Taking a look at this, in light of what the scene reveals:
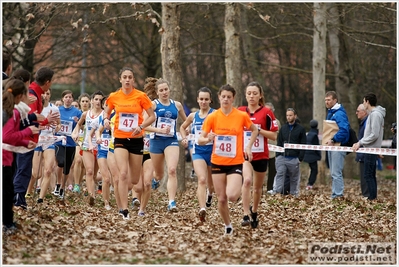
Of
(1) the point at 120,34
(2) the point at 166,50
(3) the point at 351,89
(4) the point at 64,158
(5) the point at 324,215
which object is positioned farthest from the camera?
(1) the point at 120,34

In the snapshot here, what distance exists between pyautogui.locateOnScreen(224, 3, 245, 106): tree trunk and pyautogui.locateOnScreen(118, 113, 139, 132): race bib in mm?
8433

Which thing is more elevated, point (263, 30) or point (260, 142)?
point (263, 30)

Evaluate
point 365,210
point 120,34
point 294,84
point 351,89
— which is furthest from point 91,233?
point 294,84

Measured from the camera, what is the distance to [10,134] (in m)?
10.1

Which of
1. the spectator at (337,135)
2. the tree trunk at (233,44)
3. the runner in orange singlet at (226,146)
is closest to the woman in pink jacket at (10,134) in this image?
the runner in orange singlet at (226,146)

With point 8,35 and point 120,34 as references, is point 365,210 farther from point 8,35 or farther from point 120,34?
point 120,34

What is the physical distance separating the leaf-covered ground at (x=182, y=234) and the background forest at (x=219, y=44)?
25.7ft

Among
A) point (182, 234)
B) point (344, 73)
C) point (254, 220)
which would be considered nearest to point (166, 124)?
point (254, 220)

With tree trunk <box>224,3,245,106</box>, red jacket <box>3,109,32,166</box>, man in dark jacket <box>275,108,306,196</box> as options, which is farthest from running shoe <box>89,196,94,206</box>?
tree trunk <box>224,3,245,106</box>

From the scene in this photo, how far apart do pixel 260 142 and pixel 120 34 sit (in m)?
21.0

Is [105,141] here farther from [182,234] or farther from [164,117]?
[182,234]

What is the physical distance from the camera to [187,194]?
62.6 ft

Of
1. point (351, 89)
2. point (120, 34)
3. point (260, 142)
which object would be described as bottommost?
point (260, 142)

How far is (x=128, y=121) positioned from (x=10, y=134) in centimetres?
284
